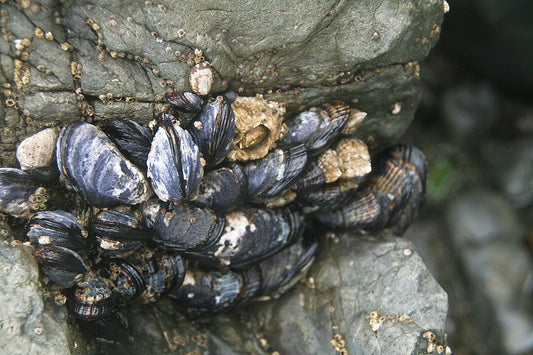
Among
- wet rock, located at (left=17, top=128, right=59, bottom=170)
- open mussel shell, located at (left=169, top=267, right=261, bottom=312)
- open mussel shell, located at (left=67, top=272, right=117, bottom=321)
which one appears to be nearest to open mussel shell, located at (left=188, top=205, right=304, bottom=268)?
open mussel shell, located at (left=169, top=267, right=261, bottom=312)

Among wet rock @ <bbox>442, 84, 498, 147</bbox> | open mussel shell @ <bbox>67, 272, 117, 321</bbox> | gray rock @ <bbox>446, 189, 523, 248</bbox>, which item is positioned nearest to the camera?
open mussel shell @ <bbox>67, 272, 117, 321</bbox>

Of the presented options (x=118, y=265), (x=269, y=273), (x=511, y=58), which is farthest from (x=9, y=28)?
(x=511, y=58)

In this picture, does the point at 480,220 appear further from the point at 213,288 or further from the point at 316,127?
the point at 213,288

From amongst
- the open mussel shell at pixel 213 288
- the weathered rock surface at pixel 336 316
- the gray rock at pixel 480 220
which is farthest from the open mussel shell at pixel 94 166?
the gray rock at pixel 480 220

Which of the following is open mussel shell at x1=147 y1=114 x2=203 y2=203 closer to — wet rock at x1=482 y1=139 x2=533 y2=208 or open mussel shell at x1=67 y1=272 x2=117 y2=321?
open mussel shell at x1=67 y1=272 x2=117 y2=321

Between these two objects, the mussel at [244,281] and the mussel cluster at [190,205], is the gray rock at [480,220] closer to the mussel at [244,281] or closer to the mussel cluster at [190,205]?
the mussel cluster at [190,205]

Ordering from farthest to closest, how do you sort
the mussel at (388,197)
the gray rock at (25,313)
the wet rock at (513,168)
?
the wet rock at (513,168), the mussel at (388,197), the gray rock at (25,313)
